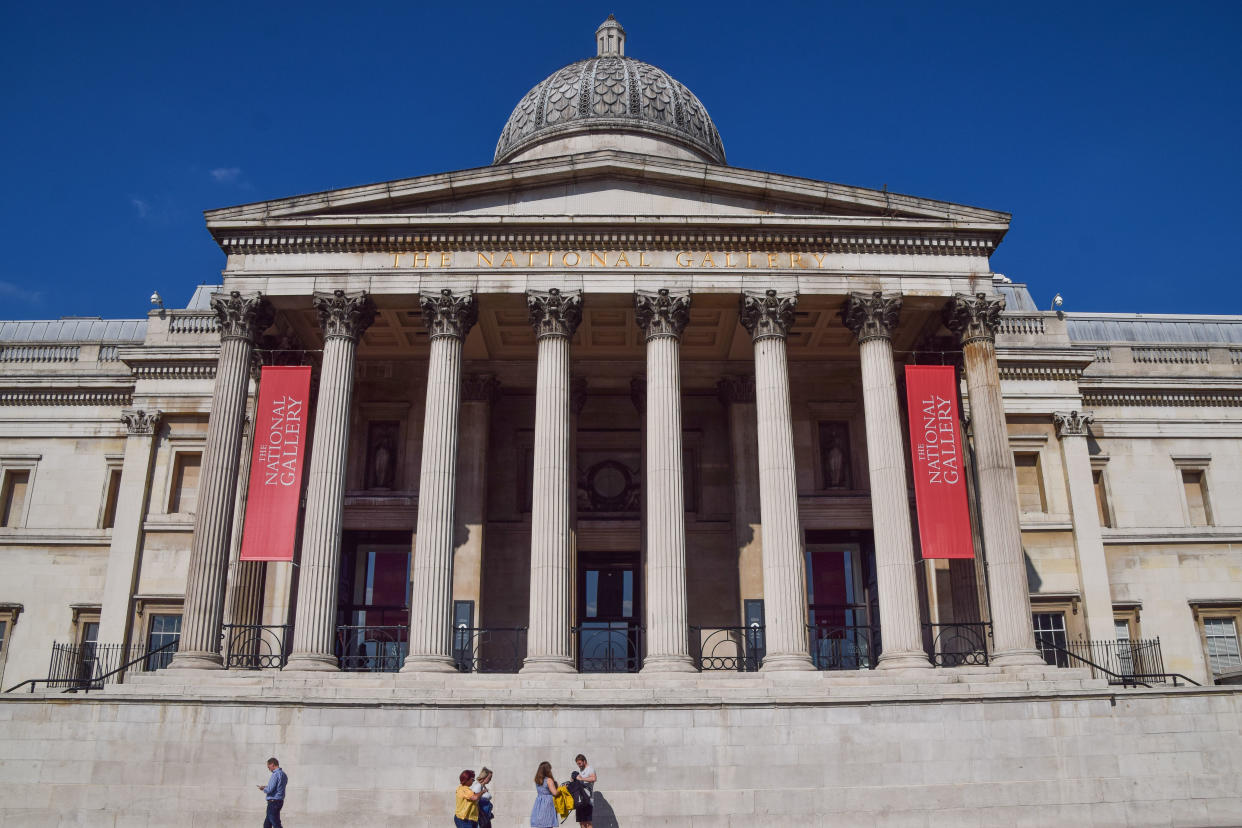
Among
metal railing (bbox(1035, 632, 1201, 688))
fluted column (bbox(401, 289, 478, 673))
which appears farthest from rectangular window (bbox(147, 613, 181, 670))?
metal railing (bbox(1035, 632, 1201, 688))

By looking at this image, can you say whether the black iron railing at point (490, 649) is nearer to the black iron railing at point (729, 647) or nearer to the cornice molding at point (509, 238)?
the black iron railing at point (729, 647)

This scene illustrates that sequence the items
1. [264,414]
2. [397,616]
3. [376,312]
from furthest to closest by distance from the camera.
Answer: [397,616], [376,312], [264,414]

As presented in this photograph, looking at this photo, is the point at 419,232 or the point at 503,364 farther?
the point at 503,364

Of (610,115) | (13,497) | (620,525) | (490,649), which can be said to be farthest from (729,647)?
(13,497)

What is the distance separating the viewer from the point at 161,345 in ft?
109

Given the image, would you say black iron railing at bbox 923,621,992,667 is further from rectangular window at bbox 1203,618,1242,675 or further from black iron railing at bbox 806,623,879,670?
rectangular window at bbox 1203,618,1242,675

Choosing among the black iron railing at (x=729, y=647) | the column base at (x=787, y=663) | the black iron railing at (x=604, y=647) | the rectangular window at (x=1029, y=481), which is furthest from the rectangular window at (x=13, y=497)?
the rectangular window at (x=1029, y=481)

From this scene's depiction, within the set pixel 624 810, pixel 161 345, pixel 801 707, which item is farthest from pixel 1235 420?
pixel 161 345

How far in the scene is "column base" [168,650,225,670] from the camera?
72.9ft

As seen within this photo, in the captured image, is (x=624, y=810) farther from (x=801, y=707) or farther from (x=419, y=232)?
(x=419, y=232)

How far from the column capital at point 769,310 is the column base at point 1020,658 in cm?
874

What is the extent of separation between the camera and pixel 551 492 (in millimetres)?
23656

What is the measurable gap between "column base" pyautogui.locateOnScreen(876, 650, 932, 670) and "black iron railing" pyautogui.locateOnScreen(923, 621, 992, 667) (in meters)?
1.74

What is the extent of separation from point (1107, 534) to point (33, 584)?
109ft
